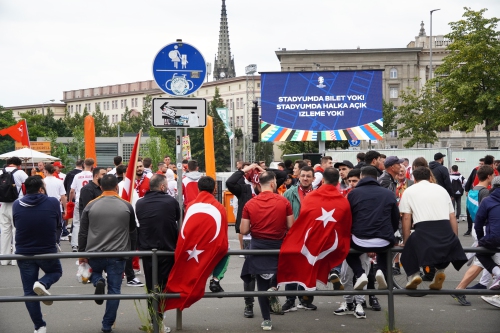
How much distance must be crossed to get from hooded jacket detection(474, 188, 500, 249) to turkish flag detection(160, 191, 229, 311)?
2950 millimetres

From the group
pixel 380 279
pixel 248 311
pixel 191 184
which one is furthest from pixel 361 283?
pixel 191 184

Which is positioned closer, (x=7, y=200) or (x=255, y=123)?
(x=7, y=200)

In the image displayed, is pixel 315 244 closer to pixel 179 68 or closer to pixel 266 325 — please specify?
pixel 266 325

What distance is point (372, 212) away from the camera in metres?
8.33

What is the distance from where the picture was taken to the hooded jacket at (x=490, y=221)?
8273 millimetres

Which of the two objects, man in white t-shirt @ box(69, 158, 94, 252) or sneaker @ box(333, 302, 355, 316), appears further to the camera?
man in white t-shirt @ box(69, 158, 94, 252)

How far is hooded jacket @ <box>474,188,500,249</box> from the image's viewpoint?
27.1 feet

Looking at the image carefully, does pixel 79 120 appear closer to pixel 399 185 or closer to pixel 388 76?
pixel 388 76

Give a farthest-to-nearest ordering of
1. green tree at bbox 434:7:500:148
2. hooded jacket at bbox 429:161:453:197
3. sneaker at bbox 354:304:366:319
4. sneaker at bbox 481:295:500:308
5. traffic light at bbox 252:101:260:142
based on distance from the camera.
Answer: green tree at bbox 434:7:500:148 → traffic light at bbox 252:101:260:142 → hooded jacket at bbox 429:161:453:197 → sneaker at bbox 481:295:500:308 → sneaker at bbox 354:304:366:319

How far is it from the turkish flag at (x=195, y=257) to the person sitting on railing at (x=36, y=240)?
1362 millimetres

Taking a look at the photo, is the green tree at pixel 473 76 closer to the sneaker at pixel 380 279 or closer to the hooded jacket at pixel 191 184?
the hooded jacket at pixel 191 184

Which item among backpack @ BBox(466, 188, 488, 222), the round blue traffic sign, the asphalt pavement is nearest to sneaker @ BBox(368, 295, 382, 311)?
the asphalt pavement

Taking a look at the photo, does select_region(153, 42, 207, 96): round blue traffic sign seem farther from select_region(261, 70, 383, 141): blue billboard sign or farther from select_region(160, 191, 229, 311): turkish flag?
select_region(261, 70, 383, 141): blue billboard sign

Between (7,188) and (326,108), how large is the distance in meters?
12.1
